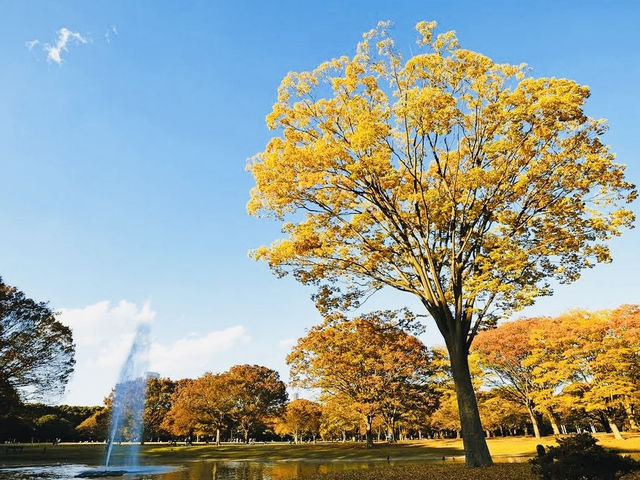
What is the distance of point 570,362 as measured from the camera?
1254 inches

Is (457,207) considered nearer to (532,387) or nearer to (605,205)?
(605,205)

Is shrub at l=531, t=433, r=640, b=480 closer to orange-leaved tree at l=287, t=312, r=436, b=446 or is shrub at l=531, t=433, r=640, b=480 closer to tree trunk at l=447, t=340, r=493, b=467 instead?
tree trunk at l=447, t=340, r=493, b=467

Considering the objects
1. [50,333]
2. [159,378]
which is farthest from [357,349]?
[159,378]

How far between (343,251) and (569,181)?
7.49m

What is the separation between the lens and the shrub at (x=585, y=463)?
309 inches

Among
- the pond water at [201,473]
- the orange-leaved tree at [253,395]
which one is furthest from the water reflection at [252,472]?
the orange-leaved tree at [253,395]

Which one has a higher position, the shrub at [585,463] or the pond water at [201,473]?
the shrub at [585,463]

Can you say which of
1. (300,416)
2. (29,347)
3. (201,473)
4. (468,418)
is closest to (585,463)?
(468,418)

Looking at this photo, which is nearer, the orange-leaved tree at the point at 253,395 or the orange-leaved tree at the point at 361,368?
the orange-leaved tree at the point at 361,368

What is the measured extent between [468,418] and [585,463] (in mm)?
4286

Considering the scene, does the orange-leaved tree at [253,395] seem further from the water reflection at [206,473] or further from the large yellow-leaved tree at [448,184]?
the large yellow-leaved tree at [448,184]

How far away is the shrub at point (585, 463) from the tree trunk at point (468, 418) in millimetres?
3155

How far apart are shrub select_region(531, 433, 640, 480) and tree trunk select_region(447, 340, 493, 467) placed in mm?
3155

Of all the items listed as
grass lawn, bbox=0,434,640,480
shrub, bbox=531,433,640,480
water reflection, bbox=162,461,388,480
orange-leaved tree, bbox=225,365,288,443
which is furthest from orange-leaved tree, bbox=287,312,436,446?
shrub, bbox=531,433,640,480
